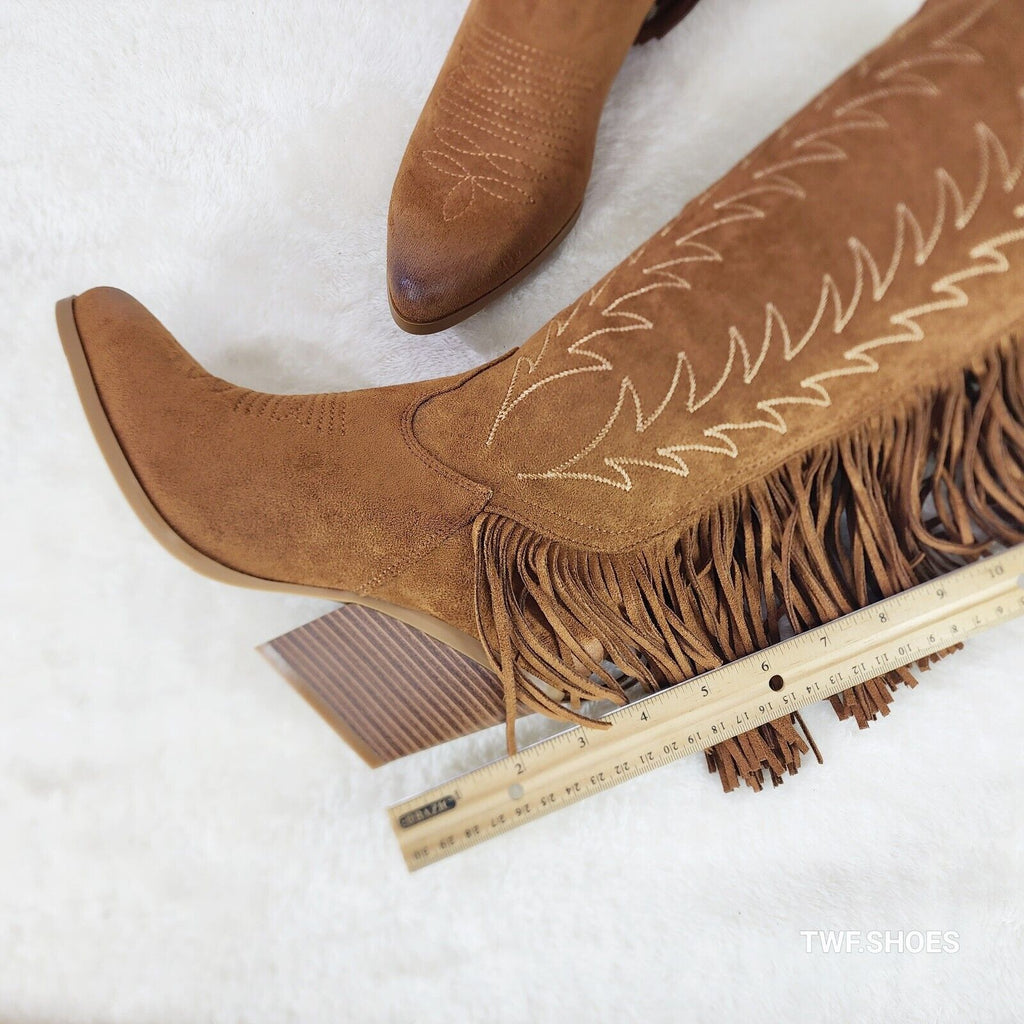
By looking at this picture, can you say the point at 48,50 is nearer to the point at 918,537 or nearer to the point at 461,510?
the point at 461,510

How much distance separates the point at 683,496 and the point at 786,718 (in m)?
0.24

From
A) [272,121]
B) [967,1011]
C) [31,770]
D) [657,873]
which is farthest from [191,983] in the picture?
[272,121]

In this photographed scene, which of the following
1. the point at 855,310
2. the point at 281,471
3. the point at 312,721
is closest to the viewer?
the point at 855,310

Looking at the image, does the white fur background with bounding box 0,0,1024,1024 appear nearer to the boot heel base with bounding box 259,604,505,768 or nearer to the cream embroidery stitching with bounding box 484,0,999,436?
the boot heel base with bounding box 259,604,505,768

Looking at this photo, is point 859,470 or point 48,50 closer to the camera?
point 859,470

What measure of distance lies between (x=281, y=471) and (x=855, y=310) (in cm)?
49

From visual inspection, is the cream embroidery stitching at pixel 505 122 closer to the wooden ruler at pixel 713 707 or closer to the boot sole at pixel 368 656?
the boot sole at pixel 368 656

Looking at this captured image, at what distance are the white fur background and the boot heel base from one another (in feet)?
0.19

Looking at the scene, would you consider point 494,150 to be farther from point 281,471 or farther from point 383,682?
point 383,682

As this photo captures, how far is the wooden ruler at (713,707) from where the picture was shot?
0.69m

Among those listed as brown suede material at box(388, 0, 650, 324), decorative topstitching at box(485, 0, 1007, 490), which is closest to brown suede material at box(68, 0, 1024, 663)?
decorative topstitching at box(485, 0, 1007, 490)

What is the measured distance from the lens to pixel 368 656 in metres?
0.74

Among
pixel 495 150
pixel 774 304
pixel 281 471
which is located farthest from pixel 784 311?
pixel 281 471

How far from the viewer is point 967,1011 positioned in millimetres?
775
